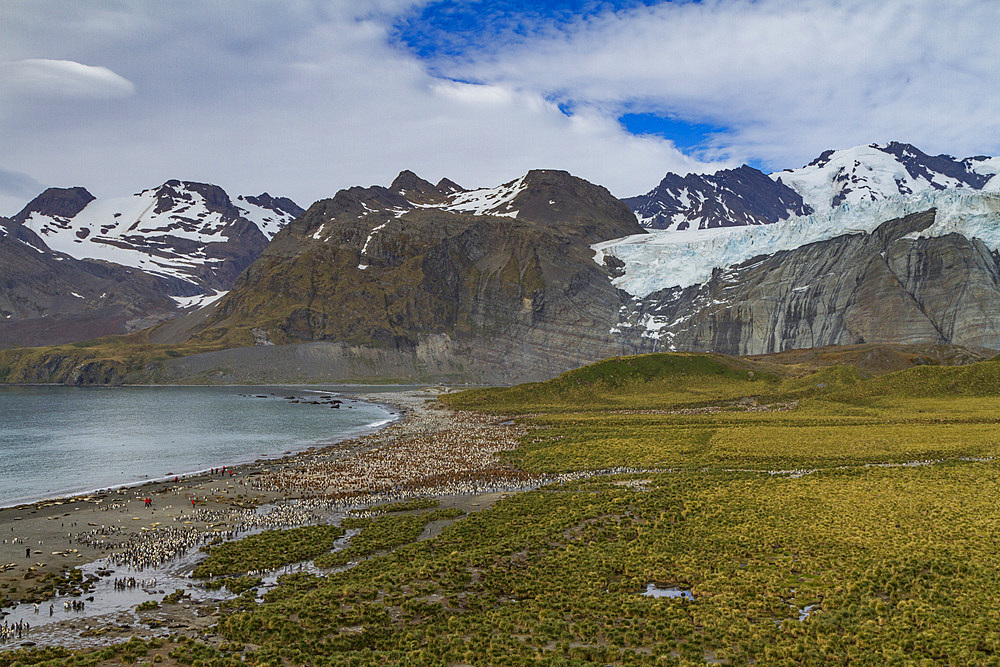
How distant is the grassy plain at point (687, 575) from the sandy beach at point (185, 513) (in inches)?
151

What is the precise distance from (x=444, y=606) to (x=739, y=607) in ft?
37.6

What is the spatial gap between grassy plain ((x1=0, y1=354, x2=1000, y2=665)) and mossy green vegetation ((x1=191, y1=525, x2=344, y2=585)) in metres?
2.82

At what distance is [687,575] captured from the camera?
27.9 meters

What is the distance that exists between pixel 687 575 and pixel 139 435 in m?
89.5

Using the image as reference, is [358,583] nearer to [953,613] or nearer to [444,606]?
[444,606]

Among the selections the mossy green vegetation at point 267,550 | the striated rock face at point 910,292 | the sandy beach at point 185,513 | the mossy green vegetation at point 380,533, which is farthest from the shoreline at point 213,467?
the striated rock face at point 910,292

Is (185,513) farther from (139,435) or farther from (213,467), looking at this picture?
(139,435)

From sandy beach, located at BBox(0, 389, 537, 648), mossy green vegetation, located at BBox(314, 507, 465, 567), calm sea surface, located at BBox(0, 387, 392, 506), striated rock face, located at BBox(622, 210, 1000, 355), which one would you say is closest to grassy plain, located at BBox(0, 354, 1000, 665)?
mossy green vegetation, located at BBox(314, 507, 465, 567)

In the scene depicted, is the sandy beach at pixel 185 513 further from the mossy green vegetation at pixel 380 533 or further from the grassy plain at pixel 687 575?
the grassy plain at pixel 687 575

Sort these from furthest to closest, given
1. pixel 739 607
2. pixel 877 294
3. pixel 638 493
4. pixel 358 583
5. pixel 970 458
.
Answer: pixel 877 294
pixel 970 458
pixel 638 493
pixel 358 583
pixel 739 607

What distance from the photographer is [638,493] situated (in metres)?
44.2

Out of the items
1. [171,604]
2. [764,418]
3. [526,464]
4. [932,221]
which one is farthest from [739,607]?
[932,221]

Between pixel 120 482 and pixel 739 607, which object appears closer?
pixel 739 607

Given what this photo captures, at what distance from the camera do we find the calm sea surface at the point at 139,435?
202 feet
